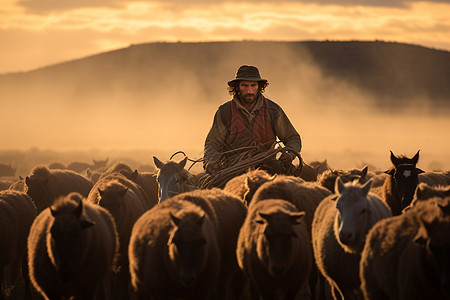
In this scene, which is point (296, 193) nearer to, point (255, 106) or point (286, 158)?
point (286, 158)

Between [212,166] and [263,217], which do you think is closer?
[263,217]

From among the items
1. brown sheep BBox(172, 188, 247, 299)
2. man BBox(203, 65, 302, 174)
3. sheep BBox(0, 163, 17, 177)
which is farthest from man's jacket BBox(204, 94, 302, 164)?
sheep BBox(0, 163, 17, 177)

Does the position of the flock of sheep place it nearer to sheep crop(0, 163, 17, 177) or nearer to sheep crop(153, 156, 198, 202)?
sheep crop(153, 156, 198, 202)

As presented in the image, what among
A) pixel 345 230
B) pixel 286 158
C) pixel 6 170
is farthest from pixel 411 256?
pixel 6 170

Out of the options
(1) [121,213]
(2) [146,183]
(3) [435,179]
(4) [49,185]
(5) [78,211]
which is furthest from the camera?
(2) [146,183]

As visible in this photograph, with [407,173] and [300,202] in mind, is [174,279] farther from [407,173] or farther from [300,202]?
[407,173]

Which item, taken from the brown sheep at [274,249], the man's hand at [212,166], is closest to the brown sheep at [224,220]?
the brown sheep at [274,249]

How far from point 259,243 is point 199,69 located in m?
91.6

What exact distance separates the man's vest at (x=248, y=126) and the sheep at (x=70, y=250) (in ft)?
10.2

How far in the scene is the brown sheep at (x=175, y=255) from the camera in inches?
311

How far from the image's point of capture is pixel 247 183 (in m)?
10.5

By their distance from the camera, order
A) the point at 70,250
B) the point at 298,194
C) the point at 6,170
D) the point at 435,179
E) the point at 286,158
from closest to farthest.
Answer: the point at 70,250, the point at 298,194, the point at 286,158, the point at 435,179, the point at 6,170

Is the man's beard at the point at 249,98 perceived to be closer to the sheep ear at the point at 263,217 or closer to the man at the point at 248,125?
the man at the point at 248,125

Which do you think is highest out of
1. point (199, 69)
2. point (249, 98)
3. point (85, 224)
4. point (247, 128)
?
point (199, 69)
